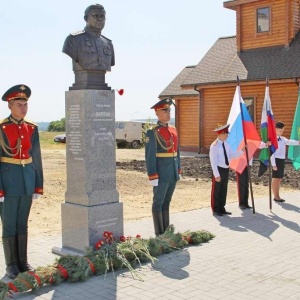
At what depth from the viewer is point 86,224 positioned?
6539mm

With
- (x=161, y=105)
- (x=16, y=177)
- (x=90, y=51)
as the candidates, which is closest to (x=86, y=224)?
(x=16, y=177)

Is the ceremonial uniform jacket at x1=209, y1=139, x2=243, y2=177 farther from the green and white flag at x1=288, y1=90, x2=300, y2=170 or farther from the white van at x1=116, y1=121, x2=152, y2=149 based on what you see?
the white van at x1=116, y1=121, x2=152, y2=149

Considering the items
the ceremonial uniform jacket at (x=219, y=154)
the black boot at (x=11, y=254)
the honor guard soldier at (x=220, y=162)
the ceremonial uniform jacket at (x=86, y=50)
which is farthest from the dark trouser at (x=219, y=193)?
the black boot at (x=11, y=254)

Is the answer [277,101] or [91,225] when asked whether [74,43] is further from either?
[277,101]

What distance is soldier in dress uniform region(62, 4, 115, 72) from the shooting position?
21.7 ft

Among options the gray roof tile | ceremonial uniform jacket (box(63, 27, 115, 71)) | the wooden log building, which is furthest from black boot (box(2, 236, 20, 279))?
the gray roof tile

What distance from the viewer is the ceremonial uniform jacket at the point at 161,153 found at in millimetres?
7309

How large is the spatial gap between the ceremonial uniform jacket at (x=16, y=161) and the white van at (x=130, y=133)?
90.1ft

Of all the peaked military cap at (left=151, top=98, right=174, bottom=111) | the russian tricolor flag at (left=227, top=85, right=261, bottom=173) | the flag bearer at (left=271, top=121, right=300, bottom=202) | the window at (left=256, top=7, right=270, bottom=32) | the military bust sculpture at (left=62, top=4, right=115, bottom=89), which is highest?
the window at (left=256, top=7, right=270, bottom=32)

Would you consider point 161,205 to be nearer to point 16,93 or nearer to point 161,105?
point 161,105

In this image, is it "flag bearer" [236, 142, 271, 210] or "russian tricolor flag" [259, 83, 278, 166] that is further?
"flag bearer" [236, 142, 271, 210]

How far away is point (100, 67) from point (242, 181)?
15.5 feet

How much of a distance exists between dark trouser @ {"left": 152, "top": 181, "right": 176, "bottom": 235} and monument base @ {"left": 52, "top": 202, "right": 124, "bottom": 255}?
29.7 inches

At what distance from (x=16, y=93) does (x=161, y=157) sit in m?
2.43
